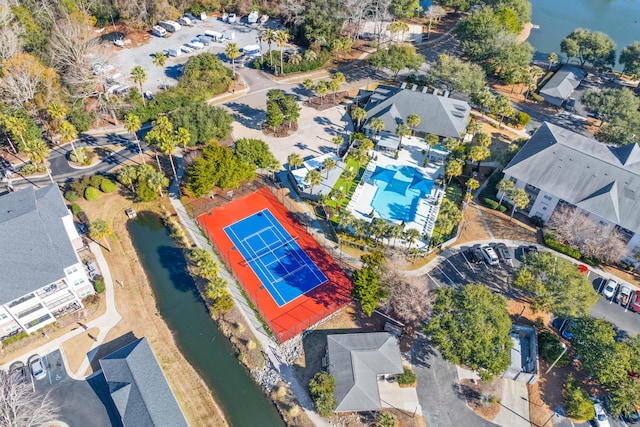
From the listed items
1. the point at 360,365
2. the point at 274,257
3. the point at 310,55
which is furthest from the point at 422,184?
the point at 310,55

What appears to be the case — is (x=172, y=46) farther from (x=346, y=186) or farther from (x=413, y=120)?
(x=413, y=120)

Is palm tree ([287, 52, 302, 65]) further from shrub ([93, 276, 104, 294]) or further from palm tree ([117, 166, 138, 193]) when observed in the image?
shrub ([93, 276, 104, 294])

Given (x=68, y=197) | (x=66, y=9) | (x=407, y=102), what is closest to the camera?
(x=68, y=197)

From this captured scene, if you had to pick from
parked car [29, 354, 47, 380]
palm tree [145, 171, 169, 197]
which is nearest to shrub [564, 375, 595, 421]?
parked car [29, 354, 47, 380]

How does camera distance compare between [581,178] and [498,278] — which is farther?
[581,178]

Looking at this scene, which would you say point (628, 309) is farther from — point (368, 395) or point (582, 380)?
point (368, 395)

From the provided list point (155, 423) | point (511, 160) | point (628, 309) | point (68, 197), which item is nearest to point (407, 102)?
point (511, 160)

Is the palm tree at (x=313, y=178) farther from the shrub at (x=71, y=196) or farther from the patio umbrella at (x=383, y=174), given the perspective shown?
the shrub at (x=71, y=196)
